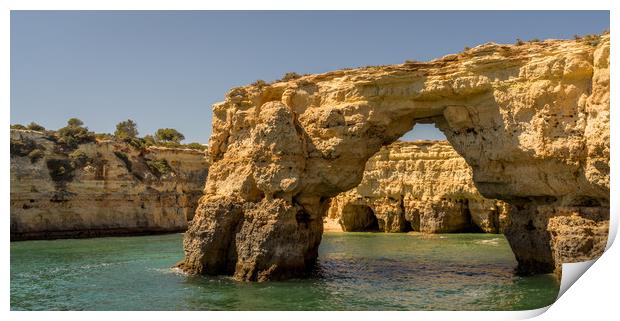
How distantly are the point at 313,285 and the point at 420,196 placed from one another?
1100 inches

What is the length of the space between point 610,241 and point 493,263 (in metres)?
8.76

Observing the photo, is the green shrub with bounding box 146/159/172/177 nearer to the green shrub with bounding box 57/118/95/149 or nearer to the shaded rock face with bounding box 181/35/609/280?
the green shrub with bounding box 57/118/95/149

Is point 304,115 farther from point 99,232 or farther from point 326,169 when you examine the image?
point 99,232

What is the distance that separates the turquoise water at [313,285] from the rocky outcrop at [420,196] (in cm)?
1280

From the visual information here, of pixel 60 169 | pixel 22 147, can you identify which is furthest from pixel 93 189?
pixel 22 147

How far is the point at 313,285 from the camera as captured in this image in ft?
65.8

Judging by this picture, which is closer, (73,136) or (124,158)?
(73,136)

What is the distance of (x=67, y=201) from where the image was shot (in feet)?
150

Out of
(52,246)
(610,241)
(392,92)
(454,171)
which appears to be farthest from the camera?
(454,171)

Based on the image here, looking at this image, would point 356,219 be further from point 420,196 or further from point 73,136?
point 73,136

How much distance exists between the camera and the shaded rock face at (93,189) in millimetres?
44125

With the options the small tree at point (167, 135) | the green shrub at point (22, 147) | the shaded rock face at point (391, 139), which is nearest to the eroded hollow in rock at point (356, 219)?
the green shrub at point (22, 147)

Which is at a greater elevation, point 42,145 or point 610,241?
point 42,145

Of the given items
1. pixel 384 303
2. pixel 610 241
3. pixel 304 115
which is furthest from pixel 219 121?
pixel 610 241
